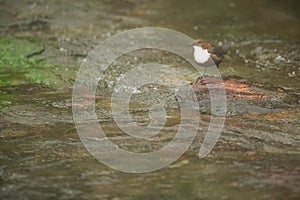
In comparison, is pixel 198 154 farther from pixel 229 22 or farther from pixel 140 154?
pixel 229 22

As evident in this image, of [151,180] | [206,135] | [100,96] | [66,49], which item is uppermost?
[66,49]

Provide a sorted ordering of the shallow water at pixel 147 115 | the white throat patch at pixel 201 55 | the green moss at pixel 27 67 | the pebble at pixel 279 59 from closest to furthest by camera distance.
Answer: the shallow water at pixel 147 115
the white throat patch at pixel 201 55
the green moss at pixel 27 67
the pebble at pixel 279 59

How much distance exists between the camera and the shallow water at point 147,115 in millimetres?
3859

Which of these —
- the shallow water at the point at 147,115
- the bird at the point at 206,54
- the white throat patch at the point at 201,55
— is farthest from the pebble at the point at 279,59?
the white throat patch at the point at 201,55

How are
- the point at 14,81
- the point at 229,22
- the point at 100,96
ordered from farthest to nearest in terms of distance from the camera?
the point at 229,22 < the point at 14,81 < the point at 100,96

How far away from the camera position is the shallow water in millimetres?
3859

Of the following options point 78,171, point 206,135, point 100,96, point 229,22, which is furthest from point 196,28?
point 78,171

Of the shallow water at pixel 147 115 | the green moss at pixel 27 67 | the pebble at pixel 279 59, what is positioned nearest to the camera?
the shallow water at pixel 147 115

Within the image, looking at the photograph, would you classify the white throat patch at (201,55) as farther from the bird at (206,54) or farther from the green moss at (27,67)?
the green moss at (27,67)

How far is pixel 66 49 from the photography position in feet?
24.9

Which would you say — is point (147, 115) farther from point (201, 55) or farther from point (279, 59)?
point (279, 59)

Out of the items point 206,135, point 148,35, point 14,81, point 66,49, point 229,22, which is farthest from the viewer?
point 229,22

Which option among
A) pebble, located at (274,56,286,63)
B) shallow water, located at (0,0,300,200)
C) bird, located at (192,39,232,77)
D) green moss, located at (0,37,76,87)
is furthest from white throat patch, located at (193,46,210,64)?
green moss, located at (0,37,76,87)

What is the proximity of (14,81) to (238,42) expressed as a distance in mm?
3145
